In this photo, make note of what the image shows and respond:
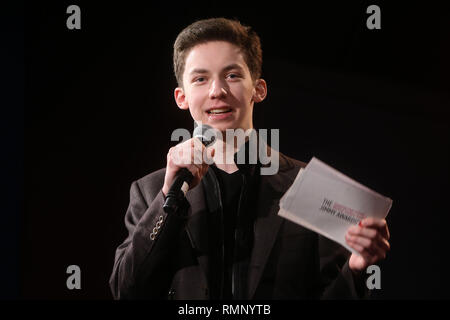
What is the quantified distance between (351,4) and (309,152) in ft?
2.62

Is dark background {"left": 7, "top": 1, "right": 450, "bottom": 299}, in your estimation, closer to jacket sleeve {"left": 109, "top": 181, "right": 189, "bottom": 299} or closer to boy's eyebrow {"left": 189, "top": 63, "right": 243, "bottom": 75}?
boy's eyebrow {"left": 189, "top": 63, "right": 243, "bottom": 75}

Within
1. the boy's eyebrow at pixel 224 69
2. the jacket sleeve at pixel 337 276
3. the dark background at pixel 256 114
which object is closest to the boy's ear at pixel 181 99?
the boy's eyebrow at pixel 224 69

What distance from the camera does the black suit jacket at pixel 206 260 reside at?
1270 millimetres

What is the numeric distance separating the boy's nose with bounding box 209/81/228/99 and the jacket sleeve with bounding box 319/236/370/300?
571mm

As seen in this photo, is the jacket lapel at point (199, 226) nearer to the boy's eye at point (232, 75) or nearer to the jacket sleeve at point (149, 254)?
the jacket sleeve at point (149, 254)

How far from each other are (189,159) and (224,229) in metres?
0.32

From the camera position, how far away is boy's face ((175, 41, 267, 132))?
56.3 inches

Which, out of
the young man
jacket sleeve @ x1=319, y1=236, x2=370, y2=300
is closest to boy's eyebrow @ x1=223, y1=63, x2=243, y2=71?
the young man

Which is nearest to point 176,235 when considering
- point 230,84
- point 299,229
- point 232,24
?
point 299,229

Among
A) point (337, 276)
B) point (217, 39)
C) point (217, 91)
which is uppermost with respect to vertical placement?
point (217, 39)

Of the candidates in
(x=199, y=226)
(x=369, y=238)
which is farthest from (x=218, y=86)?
(x=369, y=238)

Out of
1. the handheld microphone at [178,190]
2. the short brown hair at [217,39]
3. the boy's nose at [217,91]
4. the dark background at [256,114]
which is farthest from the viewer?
the dark background at [256,114]

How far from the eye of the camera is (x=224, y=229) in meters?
1.41

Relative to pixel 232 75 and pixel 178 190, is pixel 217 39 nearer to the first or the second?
pixel 232 75
